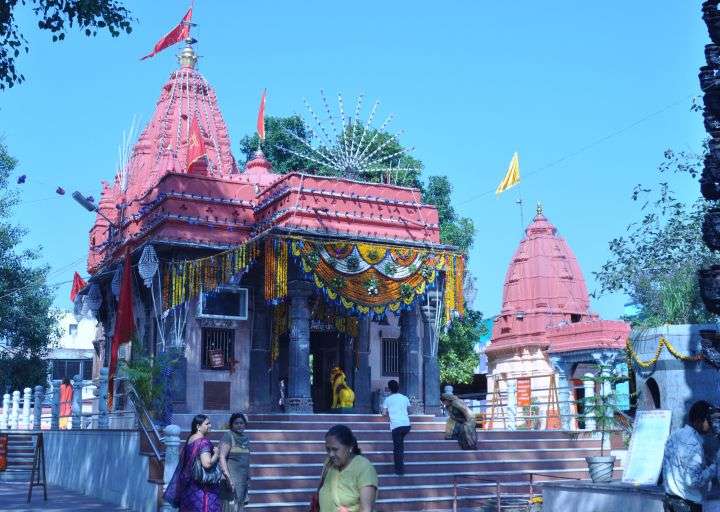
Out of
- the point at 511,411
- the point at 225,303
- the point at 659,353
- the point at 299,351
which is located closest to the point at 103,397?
the point at 225,303

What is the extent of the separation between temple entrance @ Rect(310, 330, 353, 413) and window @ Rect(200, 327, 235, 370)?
99.2 inches

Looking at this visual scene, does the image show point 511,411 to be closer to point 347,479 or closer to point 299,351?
point 299,351

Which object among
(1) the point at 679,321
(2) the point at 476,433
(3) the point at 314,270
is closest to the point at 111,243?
(3) the point at 314,270

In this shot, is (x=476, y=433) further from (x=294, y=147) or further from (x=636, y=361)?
(x=294, y=147)

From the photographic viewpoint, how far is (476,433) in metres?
16.6

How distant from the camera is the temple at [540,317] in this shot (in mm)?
30594

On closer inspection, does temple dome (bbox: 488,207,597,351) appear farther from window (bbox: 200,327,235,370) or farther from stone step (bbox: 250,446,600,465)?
window (bbox: 200,327,235,370)

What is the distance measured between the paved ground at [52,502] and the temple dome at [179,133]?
29.1ft

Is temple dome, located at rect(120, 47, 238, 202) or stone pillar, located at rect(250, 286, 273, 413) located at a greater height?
temple dome, located at rect(120, 47, 238, 202)

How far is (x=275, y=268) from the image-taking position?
18.0 metres

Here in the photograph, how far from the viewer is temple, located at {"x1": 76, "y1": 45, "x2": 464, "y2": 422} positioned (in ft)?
60.2

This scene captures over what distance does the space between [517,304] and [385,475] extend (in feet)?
68.6

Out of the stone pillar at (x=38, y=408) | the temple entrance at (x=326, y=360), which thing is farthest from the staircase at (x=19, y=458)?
the temple entrance at (x=326, y=360)

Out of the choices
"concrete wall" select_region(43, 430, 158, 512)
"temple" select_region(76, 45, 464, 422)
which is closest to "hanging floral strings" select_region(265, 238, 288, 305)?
"temple" select_region(76, 45, 464, 422)
